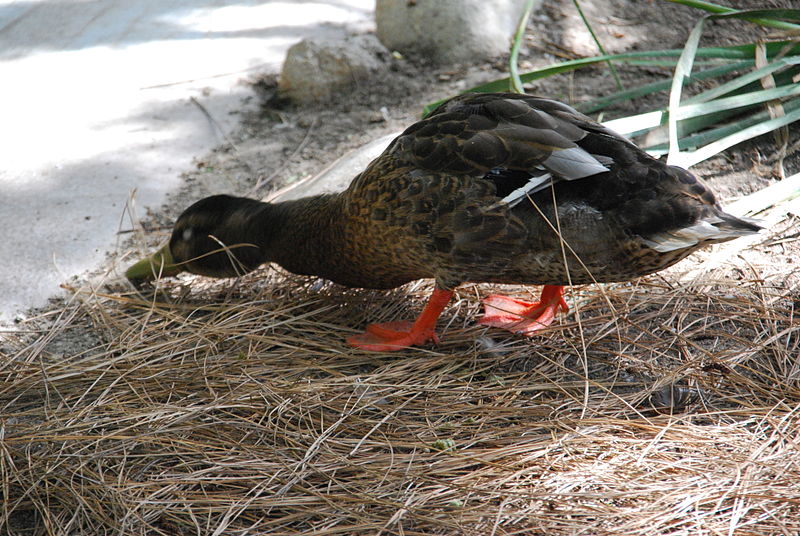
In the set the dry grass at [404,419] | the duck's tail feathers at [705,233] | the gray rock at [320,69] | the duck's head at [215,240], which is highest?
the gray rock at [320,69]

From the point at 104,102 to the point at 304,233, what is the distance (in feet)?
7.71

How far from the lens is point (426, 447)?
6.56 feet

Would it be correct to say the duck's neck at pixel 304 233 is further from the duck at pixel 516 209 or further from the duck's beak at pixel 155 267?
the duck's beak at pixel 155 267

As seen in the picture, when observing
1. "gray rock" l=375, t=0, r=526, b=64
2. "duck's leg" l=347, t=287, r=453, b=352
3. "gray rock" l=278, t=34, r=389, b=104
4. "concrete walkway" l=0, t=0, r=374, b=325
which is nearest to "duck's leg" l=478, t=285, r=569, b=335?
"duck's leg" l=347, t=287, r=453, b=352

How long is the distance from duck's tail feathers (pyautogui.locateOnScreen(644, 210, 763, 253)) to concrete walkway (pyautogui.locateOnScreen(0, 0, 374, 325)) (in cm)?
237

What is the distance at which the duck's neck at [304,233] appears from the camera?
2574mm

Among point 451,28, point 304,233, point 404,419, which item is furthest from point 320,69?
point 404,419

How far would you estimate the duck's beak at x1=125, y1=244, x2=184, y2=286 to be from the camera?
9.66 ft

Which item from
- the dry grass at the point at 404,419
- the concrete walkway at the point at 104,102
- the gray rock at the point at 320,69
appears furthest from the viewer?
the gray rock at the point at 320,69

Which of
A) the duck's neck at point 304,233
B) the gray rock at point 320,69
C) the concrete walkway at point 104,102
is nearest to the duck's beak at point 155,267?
the concrete walkway at point 104,102

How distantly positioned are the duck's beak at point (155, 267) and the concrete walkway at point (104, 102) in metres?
0.30

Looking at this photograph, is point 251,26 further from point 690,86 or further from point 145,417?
point 145,417

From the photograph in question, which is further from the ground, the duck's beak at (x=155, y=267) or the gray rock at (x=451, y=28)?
the gray rock at (x=451, y=28)

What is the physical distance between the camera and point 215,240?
282 centimetres
